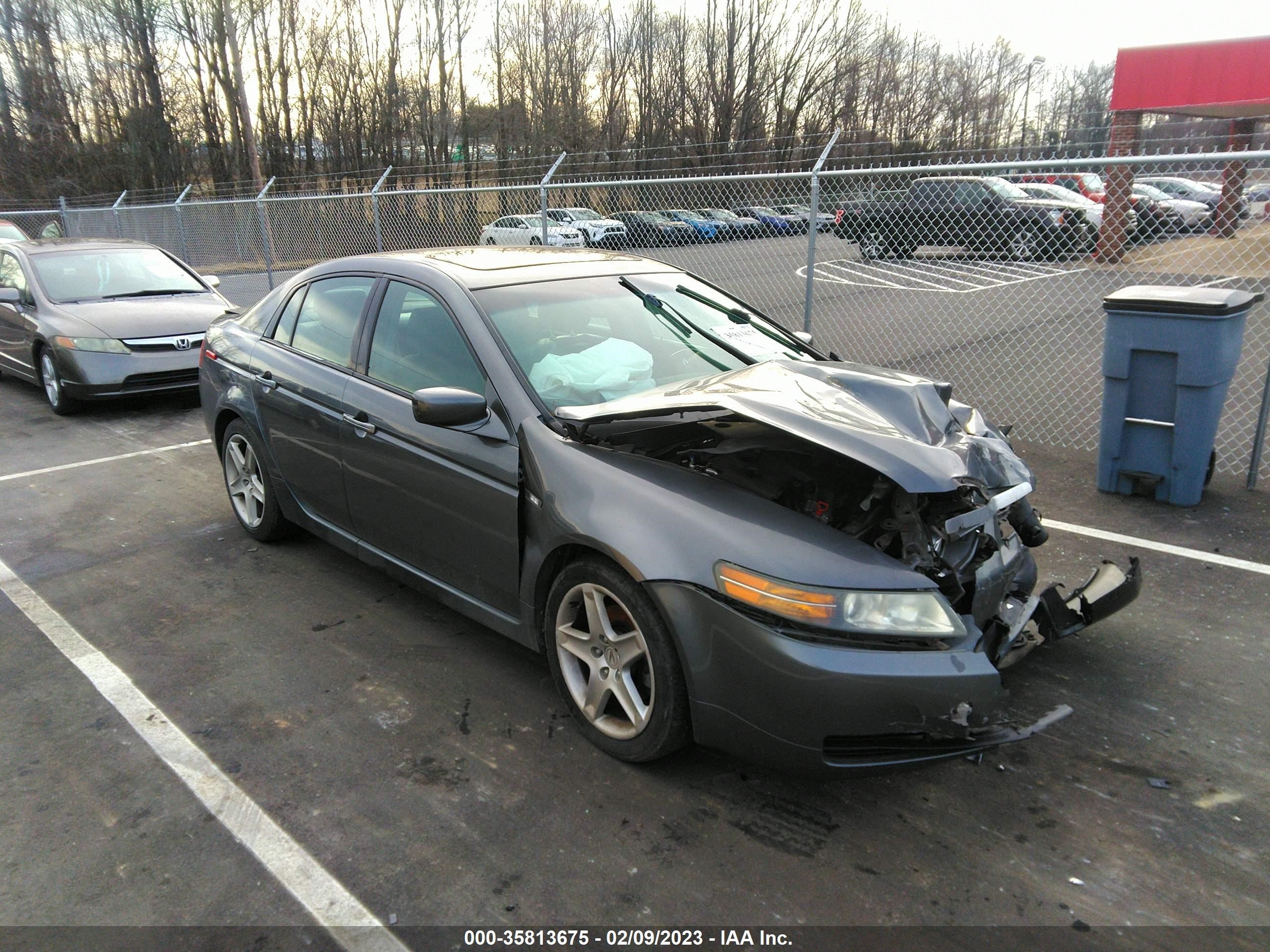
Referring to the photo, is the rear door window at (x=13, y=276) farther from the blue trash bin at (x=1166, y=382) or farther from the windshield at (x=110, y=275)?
the blue trash bin at (x=1166, y=382)

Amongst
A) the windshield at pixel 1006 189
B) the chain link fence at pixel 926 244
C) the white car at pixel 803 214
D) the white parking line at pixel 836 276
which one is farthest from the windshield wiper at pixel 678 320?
the windshield at pixel 1006 189

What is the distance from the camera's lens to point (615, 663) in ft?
9.79

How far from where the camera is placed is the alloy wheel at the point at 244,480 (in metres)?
5.01

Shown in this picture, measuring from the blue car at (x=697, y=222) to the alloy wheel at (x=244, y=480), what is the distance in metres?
6.76

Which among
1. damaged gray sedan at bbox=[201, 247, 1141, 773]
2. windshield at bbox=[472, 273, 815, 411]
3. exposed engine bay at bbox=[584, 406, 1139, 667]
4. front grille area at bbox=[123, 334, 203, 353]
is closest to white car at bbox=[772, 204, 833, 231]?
windshield at bbox=[472, 273, 815, 411]

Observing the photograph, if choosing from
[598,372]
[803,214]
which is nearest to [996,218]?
[803,214]

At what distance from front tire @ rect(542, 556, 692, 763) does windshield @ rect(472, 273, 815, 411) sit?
751 mm

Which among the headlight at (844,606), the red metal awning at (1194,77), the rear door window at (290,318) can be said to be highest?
the red metal awning at (1194,77)

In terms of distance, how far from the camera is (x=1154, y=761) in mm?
3014

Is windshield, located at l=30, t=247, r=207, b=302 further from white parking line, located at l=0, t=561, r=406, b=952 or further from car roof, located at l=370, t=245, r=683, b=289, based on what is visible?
car roof, located at l=370, t=245, r=683, b=289

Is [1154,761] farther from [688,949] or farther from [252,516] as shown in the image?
[252,516]

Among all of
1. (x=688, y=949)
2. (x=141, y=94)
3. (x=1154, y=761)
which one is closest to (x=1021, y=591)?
(x=1154, y=761)

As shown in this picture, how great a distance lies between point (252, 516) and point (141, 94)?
116ft

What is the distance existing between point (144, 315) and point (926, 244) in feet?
27.1
